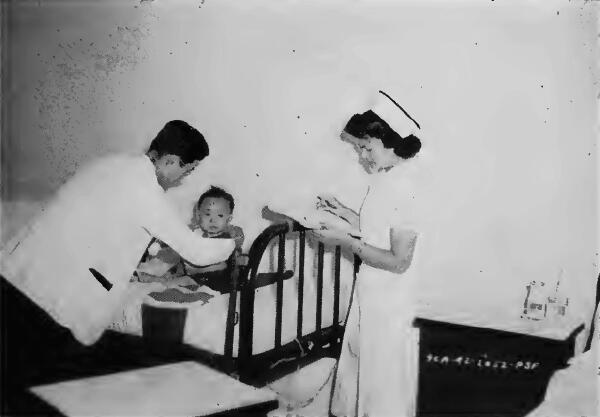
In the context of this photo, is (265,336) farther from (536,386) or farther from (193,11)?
(193,11)

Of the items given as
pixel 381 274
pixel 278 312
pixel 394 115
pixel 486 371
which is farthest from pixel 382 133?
pixel 486 371

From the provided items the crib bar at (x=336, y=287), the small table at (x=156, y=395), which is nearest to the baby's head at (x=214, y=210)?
the crib bar at (x=336, y=287)

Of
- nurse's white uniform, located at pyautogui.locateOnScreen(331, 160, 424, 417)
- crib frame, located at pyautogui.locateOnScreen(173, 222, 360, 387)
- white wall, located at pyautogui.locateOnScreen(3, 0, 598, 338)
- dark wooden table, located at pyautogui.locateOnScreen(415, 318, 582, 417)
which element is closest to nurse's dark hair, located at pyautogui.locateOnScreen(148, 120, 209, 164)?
white wall, located at pyautogui.locateOnScreen(3, 0, 598, 338)

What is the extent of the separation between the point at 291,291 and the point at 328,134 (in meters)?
0.57

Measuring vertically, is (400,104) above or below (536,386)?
above

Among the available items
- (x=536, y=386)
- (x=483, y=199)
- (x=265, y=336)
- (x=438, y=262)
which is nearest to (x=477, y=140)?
(x=483, y=199)

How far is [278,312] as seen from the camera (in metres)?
1.69

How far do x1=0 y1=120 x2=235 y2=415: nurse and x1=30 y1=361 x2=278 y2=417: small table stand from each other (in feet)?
0.94

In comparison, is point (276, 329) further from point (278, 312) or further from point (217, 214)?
point (217, 214)

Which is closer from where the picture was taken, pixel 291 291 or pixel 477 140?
pixel 477 140

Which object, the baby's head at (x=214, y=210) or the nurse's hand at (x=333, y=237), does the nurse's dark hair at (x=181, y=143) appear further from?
the nurse's hand at (x=333, y=237)

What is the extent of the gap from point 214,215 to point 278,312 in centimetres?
40

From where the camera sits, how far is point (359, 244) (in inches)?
67.4

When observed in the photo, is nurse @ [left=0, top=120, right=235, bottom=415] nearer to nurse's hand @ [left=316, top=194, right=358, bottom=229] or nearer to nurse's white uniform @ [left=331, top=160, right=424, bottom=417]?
nurse's hand @ [left=316, top=194, right=358, bottom=229]
